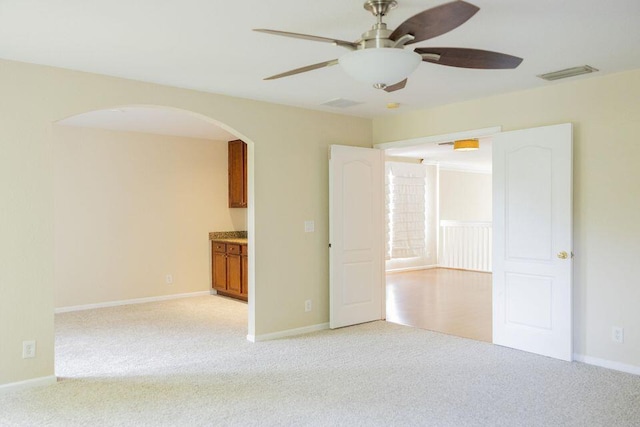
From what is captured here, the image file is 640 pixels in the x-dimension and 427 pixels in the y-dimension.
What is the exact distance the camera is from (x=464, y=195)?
1147 cm

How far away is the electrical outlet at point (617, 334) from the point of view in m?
4.04

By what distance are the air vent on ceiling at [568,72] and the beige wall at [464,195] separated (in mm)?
6691

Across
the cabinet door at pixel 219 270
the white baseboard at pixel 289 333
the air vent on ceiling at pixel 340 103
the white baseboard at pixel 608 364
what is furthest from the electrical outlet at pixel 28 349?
the white baseboard at pixel 608 364

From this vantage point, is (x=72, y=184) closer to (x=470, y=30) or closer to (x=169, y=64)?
(x=169, y=64)

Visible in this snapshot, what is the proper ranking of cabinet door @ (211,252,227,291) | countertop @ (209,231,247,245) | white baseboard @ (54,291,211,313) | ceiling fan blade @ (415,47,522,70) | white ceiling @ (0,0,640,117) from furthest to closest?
countertop @ (209,231,247,245), cabinet door @ (211,252,227,291), white baseboard @ (54,291,211,313), white ceiling @ (0,0,640,117), ceiling fan blade @ (415,47,522,70)

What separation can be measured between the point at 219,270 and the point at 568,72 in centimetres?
533

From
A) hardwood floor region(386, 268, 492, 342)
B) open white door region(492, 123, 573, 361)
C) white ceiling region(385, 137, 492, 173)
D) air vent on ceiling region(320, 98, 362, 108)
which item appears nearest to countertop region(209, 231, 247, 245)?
hardwood floor region(386, 268, 492, 342)

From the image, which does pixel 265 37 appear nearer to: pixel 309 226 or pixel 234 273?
pixel 309 226

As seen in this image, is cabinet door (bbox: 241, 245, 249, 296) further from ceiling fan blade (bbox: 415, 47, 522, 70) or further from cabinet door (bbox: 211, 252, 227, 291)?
ceiling fan blade (bbox: 415, 47, 522, 70)

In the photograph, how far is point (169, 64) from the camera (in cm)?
374

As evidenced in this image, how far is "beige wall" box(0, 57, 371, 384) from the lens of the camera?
362cm

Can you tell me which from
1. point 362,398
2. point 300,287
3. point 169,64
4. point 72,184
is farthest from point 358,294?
point 72,184

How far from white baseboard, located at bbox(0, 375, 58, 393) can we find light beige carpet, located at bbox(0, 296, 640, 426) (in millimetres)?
59

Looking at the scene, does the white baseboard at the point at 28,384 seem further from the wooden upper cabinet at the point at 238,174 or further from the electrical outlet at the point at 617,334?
the electrical outlet at the point at 617,334
